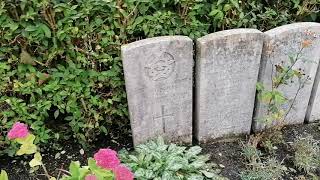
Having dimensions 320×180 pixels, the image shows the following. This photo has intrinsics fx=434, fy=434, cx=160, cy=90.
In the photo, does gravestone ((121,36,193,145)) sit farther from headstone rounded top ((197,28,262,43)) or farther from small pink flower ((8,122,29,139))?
small pink flower ((8,122,29,139))

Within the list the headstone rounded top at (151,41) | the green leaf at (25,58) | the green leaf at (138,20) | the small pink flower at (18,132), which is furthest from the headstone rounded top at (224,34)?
the small pink flower at (18,132)

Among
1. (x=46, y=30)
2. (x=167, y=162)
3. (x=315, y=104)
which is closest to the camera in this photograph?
(x=46, y=30)

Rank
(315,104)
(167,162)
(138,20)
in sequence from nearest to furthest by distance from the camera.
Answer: (138,20), (167,162), (315,104)

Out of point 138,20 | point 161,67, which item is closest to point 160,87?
point 161,67

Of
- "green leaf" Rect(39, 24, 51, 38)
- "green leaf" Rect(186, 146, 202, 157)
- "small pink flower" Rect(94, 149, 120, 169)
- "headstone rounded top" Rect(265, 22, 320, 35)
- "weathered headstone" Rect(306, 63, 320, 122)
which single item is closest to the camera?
"small pink flower" Rect(94, 149, 120, 169)

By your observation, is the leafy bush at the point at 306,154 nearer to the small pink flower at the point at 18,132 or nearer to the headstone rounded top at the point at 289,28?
the headstone rounded top at the point at 289,28

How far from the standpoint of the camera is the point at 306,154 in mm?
3156

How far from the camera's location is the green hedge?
2.70 m

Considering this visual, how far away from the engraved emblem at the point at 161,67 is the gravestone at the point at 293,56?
0.66m

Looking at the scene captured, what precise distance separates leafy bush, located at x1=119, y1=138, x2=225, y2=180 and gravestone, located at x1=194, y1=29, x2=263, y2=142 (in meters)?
0.26

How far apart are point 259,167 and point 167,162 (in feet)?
2.16

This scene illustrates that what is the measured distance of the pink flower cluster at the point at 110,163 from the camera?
1929 millimetres

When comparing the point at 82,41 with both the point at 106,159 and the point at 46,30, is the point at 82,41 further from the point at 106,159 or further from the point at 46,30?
the point at 106,159

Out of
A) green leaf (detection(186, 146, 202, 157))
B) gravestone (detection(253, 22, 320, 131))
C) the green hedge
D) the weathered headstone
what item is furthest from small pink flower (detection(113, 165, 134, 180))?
the weathered headstone
